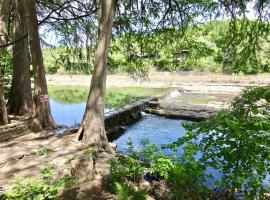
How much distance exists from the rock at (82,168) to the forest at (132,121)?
2 centimetres

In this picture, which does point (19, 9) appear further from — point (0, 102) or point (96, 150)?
point (96, 150)

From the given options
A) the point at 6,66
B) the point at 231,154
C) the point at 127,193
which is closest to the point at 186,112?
the point at 6,66

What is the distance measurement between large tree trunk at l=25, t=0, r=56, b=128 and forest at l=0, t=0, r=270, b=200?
25 millimetres

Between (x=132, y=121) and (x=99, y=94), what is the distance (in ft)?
22.4

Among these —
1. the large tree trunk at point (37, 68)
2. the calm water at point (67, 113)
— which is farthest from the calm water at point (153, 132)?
the large tree trunk at point (37, 68)

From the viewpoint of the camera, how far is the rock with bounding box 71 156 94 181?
554 cm

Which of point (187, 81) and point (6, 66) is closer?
point (6, 66)

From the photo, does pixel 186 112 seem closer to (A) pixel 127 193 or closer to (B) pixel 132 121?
(B) pixel 132 121

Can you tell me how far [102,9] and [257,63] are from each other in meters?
3.87

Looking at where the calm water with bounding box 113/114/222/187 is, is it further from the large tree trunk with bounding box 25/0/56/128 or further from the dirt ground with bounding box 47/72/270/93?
the dirt ground with bounding box 47/72/270/93

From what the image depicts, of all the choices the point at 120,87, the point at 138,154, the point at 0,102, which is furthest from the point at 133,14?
the point at 120,87

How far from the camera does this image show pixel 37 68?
8.48 meters

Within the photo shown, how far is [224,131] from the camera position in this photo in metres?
3.99

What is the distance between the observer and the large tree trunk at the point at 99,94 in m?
7.34
